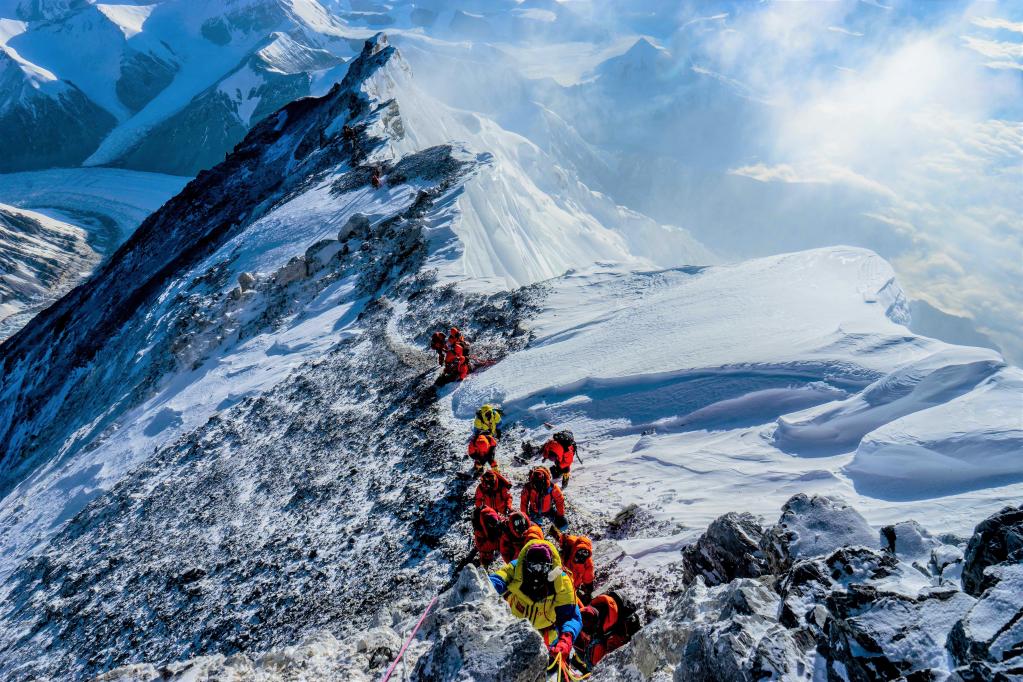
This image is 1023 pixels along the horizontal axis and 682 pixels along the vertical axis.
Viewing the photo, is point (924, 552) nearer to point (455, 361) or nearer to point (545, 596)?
point (545, 596)

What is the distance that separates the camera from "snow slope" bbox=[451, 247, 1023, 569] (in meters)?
9.08

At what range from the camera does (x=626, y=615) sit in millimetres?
7523

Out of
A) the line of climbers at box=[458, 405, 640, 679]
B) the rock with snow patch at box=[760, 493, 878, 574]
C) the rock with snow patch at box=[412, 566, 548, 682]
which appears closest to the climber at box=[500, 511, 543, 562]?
the line of climbers at box=[458, 405, 640, 679]

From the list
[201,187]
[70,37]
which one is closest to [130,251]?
[201,187]

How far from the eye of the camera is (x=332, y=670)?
708cm

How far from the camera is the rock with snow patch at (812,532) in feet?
20.7

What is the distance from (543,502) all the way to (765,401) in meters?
5.82

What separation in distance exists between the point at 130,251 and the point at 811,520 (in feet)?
185

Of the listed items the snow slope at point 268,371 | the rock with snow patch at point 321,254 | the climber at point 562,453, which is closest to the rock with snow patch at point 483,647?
the snow slope at point 268,371

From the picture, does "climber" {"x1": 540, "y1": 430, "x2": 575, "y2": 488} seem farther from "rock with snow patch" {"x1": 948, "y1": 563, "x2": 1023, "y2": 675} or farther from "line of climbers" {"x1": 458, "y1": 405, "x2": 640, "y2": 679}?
"rock with snow patch" {"x1": 948, "y1": 563, "x2": 1023, "y2": 675}

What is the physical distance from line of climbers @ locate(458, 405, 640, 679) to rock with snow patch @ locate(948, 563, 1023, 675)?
12.0ft

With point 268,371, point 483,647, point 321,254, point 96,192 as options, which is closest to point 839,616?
point 483,647

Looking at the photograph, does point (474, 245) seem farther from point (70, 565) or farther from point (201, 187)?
point (201, 187)

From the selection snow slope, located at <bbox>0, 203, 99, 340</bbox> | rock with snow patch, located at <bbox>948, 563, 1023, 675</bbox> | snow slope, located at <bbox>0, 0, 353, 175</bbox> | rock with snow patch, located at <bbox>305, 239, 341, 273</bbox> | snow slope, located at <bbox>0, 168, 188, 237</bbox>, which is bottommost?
snow slope, located at <bbox>0, 203, 99, 340</bbox>
